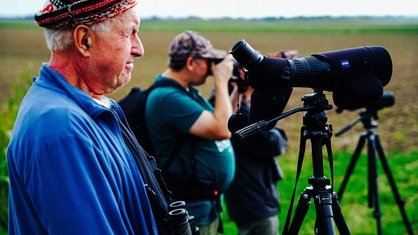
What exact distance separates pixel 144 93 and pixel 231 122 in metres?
1.44

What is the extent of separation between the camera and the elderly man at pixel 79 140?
1.34m

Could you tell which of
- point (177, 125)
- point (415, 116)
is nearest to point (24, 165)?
point (177, 125)

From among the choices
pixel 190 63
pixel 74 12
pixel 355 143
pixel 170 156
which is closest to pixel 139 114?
pixel 170 156

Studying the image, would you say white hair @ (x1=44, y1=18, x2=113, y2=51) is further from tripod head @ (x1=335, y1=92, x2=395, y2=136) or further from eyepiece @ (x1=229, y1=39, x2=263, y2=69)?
tripod head @ (x1=335, y1=92, x2=395, y2=136)

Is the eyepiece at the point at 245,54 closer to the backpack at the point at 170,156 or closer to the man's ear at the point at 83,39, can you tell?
the man's ear at the point at 83,39

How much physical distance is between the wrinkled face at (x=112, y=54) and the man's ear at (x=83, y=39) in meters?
0.02

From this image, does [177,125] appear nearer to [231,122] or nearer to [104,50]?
[231,122]

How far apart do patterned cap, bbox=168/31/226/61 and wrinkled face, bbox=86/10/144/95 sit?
161cm

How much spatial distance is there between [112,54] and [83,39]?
0.35 feet

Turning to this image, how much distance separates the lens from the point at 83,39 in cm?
157

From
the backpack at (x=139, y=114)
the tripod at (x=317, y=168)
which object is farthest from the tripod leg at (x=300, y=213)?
the backpack at (x=139, y=114)

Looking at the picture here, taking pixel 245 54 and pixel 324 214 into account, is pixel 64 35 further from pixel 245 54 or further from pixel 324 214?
pixel 324 214

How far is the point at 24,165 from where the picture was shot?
4.54ft

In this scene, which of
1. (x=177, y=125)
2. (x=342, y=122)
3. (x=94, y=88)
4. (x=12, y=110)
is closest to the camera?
(x=94, y=88)
